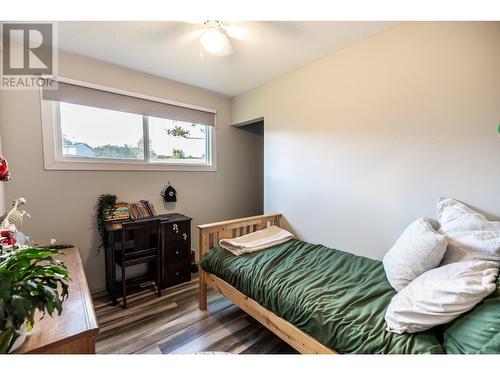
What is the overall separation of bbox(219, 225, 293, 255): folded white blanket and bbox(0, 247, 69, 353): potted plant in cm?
131

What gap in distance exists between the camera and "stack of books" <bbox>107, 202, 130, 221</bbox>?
2.22m

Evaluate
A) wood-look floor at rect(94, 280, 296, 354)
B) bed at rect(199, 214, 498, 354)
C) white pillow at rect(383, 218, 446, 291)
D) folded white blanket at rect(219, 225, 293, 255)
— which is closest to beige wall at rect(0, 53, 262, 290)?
wood-look floor at rect(94, 280, 296, 354)

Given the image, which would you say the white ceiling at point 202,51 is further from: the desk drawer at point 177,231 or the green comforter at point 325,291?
the green comforter at point 325,291

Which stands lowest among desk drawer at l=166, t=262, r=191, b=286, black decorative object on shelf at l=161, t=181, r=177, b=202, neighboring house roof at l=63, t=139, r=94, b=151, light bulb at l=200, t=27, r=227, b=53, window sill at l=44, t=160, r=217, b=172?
desk drawer at l=166, t=262, r=191, b=286

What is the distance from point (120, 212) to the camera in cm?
227

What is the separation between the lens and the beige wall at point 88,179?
1.88 metres

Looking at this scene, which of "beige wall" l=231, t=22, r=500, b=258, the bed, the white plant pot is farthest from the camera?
"beige wall" l=231, t=22, r=500, b=258

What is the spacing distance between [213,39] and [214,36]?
2 centimetres

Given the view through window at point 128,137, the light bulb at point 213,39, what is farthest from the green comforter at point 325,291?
the light bulb at point 213,39

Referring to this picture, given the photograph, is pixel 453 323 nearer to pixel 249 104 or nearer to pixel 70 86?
pixel 249 104

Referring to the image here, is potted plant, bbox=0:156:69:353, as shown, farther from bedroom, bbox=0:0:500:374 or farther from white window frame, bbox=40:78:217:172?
white window frame, bbox=40:78:217:172

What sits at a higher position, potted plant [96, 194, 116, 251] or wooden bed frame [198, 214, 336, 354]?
potted plant [96, 194, 116, 251]

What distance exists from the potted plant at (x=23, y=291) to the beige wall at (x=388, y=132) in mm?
1985
